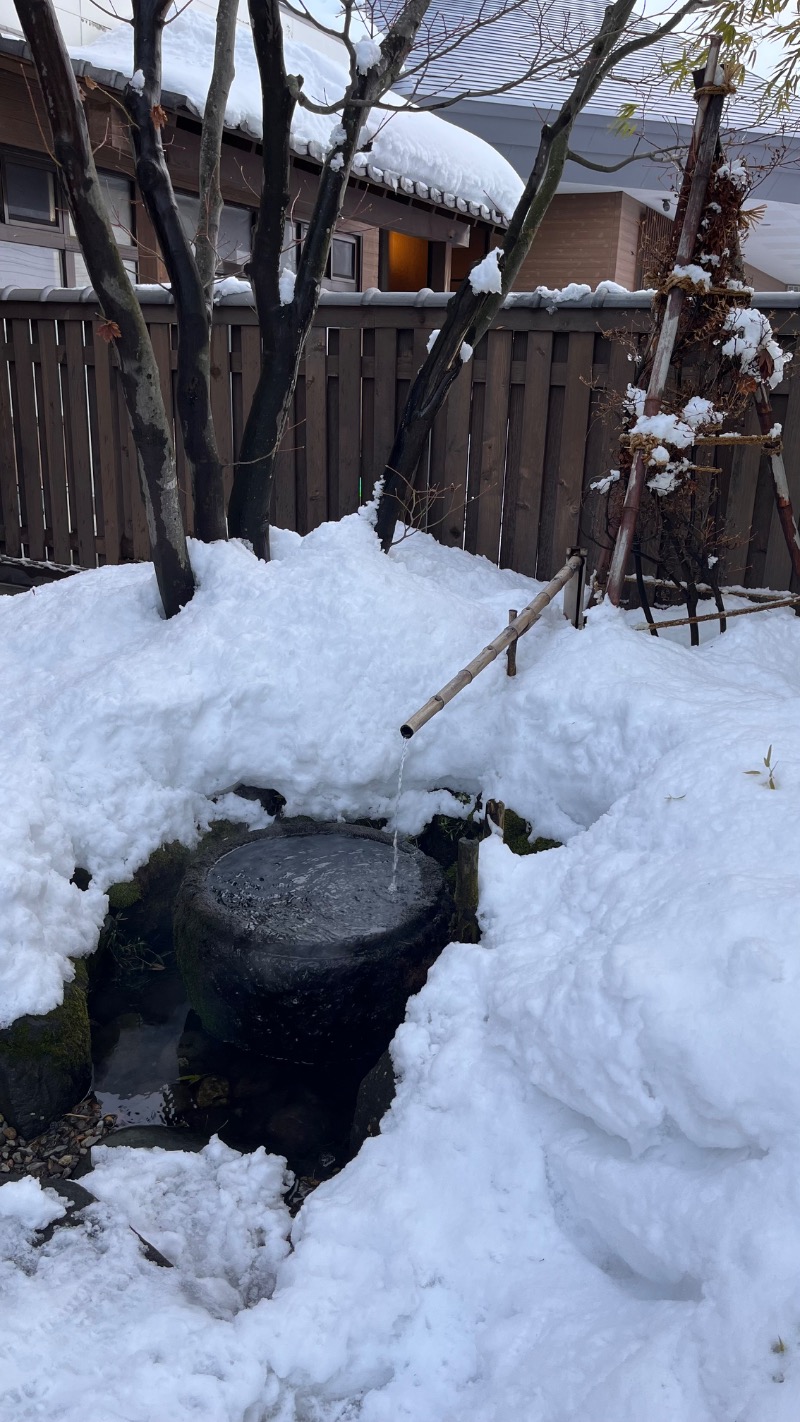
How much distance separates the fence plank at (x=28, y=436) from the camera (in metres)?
7.70

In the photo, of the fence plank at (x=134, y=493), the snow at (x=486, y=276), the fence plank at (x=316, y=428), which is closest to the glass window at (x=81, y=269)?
the fence plank at (x=134, y=493)

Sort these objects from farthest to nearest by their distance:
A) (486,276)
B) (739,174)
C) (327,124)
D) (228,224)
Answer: (228,224)
(327,124)
(486,276)
(739,174)

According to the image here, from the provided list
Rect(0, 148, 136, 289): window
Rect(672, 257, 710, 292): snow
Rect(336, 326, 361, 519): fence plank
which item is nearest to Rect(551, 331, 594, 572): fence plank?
Rect(672, 257, 710, 292): snow

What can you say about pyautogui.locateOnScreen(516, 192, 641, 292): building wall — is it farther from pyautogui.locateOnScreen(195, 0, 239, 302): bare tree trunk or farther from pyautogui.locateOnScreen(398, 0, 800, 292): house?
pyautogui.locateOnScreen(195, 0, 239, 302): bare tree trunk

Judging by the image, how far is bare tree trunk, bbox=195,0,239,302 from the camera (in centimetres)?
532

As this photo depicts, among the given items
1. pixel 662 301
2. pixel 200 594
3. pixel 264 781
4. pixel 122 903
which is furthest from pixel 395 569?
pixel 122 903

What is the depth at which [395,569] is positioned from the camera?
5230mm

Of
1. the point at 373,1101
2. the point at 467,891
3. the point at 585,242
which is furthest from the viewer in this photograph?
the point at 585,242

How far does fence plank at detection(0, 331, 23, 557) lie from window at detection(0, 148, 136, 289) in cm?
89

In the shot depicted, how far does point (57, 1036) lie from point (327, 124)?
30.1 feet

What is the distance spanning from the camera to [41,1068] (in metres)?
3.47

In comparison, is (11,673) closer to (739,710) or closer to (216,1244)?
(216,1244)

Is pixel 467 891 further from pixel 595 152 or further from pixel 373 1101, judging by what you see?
pixel 595 152

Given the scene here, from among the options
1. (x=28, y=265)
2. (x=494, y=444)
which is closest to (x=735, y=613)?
(x=494, y=444)
